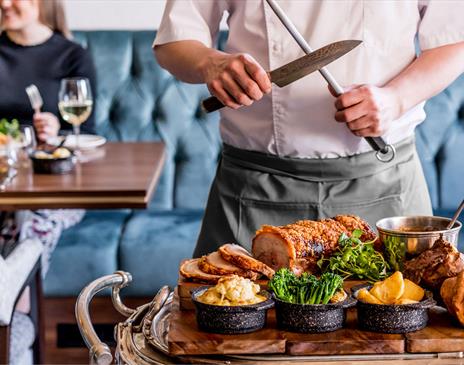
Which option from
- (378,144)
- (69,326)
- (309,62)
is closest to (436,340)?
(309,62)

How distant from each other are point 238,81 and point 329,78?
0.57 ft

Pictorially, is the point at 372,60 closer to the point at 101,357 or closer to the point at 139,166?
the point at 101,357

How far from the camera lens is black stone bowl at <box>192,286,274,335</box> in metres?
1.06

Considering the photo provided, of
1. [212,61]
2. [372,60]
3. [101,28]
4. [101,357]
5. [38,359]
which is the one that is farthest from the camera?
[101,28]

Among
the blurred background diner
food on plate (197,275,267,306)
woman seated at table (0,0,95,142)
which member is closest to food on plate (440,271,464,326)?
food on plate (197,275,267,306)

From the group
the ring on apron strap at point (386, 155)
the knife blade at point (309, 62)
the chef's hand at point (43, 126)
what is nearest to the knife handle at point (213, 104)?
the knife blade at point (309, 62)

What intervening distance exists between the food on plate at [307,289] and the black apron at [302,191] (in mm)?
653

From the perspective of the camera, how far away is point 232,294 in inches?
43.0

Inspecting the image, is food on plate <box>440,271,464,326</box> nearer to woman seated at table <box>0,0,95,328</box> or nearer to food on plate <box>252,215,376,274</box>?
food on plate <box>252,215,376,274</box>

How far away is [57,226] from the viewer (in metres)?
3.44

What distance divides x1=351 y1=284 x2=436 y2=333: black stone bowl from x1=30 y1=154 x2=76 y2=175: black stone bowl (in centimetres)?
185

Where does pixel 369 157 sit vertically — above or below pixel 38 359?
above

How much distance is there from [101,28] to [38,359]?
1942 mm

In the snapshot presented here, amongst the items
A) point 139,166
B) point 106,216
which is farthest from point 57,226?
point 139,166
